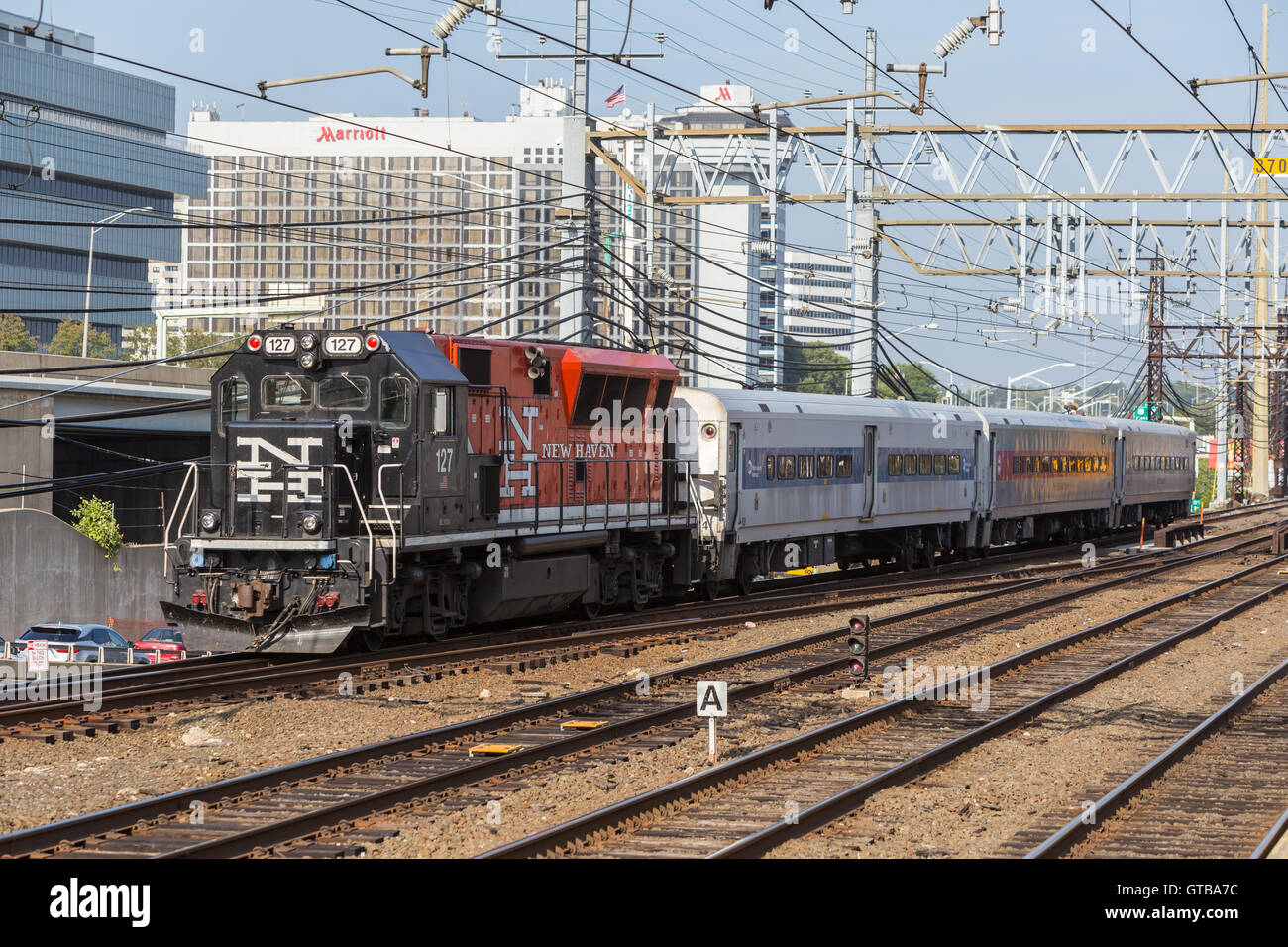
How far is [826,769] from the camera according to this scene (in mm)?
12711

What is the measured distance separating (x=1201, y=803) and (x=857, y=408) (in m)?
19.9

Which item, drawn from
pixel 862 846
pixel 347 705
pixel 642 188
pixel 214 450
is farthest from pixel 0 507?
pixel 862 846

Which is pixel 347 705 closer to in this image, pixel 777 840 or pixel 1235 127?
pixel 777 840

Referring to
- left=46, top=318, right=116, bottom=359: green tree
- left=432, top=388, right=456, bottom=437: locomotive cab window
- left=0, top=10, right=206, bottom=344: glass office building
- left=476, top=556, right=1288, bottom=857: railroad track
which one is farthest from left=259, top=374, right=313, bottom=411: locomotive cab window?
left=0, top=10, right=206, bottom=344: glass office building

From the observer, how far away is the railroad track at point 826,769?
9.91m

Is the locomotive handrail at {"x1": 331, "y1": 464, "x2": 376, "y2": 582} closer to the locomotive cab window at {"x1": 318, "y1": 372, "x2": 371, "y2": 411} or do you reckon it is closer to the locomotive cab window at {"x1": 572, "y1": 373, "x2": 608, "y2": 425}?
the locomotive cab window at {"x1": 318, "y1": 372, "x2": 371, "y2": 411}

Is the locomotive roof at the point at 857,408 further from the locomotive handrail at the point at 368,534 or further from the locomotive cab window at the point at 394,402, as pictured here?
the locomotive handrail at the point at 368,534

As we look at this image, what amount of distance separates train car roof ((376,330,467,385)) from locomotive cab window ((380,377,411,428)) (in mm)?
242

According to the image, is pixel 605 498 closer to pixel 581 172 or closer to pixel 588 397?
pixel 588 397

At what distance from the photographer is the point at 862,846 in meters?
9.96

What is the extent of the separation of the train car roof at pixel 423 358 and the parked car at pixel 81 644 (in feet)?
48.9

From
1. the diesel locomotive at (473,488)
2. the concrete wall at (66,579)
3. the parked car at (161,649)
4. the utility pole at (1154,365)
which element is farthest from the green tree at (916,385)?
the diesel locomotive at (473,488)

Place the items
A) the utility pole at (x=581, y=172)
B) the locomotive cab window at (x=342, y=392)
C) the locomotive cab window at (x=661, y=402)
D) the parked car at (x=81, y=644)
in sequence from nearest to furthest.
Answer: the locomotive cab window at (x=342, y=392) → the locomotive cab window at (x=661, y=402) → the utility pole at (x=581, y=172) → the parked car at (x=81, y=644)

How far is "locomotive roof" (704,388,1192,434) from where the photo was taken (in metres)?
26.7
